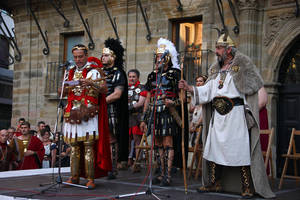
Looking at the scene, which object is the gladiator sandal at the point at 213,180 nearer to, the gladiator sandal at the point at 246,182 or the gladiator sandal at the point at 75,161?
the gladiator sandal at the point at 246,182

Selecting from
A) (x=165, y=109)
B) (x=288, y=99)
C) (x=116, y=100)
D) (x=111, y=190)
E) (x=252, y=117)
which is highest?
(x=288, y=99)

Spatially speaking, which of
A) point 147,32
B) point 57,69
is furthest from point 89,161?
point 57,69

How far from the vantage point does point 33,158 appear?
342 inches

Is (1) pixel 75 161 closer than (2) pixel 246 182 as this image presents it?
No

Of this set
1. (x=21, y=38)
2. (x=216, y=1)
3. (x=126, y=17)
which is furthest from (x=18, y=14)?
(x=216, y=1)

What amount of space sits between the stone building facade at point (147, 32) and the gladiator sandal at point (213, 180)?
170 inches

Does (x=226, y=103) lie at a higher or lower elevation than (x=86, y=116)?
higher

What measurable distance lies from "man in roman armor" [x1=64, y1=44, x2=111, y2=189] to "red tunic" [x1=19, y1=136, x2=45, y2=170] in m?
2.73

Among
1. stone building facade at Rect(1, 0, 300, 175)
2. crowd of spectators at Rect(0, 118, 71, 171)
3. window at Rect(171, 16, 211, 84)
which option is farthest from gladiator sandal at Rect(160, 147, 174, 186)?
Result: window at Rect(171, 16, 211, 84)

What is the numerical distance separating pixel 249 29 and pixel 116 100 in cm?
431

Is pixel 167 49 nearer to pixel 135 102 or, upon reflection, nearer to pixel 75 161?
pixel 75 161

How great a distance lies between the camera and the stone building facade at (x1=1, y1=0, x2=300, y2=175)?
10.0 meters

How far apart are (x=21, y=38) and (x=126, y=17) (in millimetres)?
4509

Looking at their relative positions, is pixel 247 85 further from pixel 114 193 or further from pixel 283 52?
pixel 283 52
